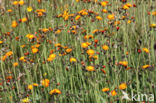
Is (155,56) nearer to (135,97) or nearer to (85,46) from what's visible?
(135,97)

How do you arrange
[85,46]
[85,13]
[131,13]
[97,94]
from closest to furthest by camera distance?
1. [97,94]
2. [85,46]
3. [85,13]
4. [131,13]

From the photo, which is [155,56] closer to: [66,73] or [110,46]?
[110,46]

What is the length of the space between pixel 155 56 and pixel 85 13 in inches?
30.9

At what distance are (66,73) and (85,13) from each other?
0.65m

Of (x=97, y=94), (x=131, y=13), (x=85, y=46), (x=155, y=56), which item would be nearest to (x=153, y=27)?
(x=155, y=56)

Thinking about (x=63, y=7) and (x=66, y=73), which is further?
(x=63, y=7)

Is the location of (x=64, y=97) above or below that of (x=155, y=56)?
below

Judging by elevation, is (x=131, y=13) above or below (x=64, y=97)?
above

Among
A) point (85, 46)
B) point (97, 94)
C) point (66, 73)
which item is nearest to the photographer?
point (97, 94)

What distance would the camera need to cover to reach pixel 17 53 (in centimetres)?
315

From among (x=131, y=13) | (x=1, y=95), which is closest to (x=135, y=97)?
(x=1, y=95)

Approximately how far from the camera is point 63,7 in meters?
3.69

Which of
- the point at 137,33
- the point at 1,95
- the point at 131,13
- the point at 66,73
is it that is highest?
the point at 131,13

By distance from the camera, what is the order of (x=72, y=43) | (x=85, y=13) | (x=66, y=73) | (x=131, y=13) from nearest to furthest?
(x=66, y=73)
(x=85, y=13)
(x=72, y=43)
(x=131, y=13)
